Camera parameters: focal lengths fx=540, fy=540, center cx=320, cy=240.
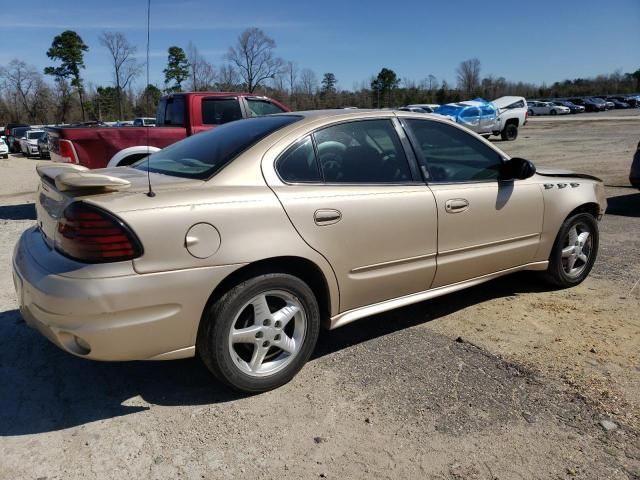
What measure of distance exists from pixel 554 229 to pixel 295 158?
2.48 metres

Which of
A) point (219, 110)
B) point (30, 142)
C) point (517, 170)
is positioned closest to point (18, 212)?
point (219, 110)

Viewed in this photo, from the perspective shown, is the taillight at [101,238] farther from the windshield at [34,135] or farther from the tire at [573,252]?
the windshield at [34,135]

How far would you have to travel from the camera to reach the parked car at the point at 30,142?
98.5ft

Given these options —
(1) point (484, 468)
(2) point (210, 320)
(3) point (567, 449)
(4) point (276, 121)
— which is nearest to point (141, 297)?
(2) point (210, 320)

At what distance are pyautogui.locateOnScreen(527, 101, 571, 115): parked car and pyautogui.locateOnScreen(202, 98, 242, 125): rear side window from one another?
62.6 metres

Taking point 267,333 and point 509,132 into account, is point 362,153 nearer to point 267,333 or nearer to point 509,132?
point 267,333

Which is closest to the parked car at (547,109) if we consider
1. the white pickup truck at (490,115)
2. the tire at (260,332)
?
the white pickup truck at (490,115)

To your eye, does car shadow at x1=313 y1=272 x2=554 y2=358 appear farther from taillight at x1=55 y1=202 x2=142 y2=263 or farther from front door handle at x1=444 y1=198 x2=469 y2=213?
taillight at x1=55 y1=202 x2=142 y2=263

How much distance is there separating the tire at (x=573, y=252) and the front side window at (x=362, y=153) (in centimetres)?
178

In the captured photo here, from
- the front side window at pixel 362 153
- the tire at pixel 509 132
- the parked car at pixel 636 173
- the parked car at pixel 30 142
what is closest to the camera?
the front side window at pixel 362 153

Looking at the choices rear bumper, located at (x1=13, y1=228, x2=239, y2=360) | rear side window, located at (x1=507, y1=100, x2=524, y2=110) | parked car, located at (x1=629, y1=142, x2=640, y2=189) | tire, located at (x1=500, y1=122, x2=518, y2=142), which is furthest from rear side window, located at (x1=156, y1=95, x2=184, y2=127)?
rear side window, located at (x1=507, y1=100, x2=524, y2=110)

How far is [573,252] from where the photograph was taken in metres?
4.76

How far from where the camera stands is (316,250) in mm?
3137

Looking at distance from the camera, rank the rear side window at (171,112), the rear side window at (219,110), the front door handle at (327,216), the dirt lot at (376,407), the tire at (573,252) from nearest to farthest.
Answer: the dirt lot at (376,407) < the front door handle at (327,216) < the tire at (573,252) < the rear side window at (219,110) < the rear side window at (171,112)
